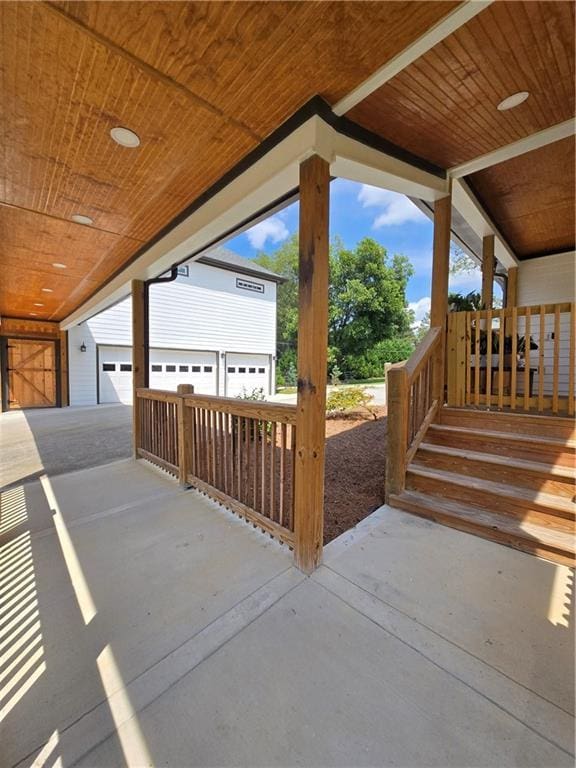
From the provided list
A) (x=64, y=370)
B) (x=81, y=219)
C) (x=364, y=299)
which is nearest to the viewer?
(x=81, y=219)

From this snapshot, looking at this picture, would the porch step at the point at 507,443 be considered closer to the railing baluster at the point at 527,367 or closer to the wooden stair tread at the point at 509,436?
the wooden stair tread at the point at 509,436

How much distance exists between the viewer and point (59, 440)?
580 centimetres

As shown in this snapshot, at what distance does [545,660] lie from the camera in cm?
136

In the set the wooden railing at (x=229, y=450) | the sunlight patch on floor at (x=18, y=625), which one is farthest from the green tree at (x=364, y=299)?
the sunlight patch on floor at (x=18, y=625)

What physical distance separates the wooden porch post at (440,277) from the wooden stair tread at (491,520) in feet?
4.00

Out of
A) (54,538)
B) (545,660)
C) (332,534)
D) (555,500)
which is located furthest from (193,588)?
(555,500)

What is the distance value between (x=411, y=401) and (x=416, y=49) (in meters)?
2.44

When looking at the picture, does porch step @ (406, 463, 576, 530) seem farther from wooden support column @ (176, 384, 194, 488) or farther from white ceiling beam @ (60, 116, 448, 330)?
white ceiling beam @ (60, 116, 448, 330)

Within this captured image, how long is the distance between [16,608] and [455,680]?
223 centimetres

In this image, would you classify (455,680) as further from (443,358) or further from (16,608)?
(443,358)

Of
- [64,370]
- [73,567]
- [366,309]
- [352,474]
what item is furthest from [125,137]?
[366,309]

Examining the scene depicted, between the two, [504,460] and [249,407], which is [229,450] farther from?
[504,460]

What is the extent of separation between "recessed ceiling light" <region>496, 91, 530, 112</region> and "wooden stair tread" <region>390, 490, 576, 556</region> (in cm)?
288

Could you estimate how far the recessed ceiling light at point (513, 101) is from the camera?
81.7 inches
